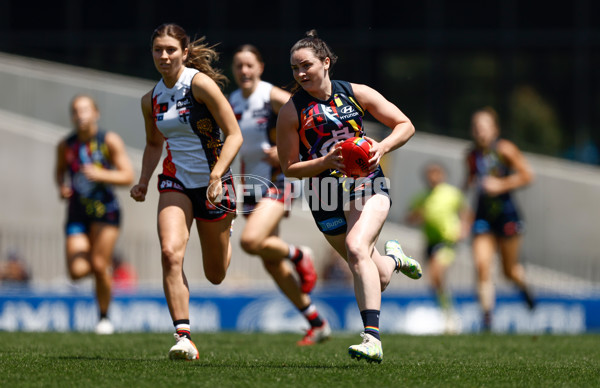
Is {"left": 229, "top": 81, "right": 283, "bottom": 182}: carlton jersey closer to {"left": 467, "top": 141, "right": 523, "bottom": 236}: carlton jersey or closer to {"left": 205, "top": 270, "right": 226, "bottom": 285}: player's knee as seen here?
{"left": 205, "top": 270, "right": 226, "bottom": 285}: player's knee

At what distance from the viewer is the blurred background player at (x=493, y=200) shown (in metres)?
11.3

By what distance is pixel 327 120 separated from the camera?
625cm

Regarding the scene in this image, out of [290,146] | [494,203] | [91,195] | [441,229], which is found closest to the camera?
[290,146]

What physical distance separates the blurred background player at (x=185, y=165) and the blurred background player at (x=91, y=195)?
124 inches

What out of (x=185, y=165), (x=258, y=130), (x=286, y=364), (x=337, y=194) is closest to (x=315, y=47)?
(x=337, y=194)

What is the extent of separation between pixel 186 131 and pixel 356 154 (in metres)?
1.35

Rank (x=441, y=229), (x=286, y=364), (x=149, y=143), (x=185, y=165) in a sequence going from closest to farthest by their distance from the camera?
(x=286, y=364), (x=185, y=165), (x=149, y=143), (x=441, y=229)

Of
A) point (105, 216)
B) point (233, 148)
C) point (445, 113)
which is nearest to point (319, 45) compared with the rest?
point (233, 148)

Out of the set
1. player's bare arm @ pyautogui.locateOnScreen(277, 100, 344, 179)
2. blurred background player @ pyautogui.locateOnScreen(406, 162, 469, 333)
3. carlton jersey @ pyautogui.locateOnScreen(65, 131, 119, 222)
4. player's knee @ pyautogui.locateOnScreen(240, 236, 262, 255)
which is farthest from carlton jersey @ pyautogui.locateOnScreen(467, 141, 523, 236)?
player's bare arm @ pyautogui.locateOnScreen(277, 100, 344, 179)

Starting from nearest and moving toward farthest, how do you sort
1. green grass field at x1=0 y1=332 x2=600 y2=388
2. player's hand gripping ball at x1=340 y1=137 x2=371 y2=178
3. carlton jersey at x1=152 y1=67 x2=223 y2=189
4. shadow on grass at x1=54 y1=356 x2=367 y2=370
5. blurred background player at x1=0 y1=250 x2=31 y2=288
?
green grass field at x1=0 y1=332 x2=600 y2=388 → player's hand gripping ball at x1=340 y1=137 x2=371 y2=178 → shadow on grass at x1=54 y1=356 x2=367 y2=370 → carlton jersey at x1=152 y1=67 x2=223 y2=189 → blurred background player at x1=0 y1=250 x2=31 y2=288

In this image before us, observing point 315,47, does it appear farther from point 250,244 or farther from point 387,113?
point 250,244

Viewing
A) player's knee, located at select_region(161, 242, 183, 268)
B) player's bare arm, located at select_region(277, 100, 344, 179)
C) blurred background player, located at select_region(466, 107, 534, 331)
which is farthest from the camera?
blurred background player, located at select_region(466, 107, 534, 331)

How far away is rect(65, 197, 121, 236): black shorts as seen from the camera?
9.86 meters

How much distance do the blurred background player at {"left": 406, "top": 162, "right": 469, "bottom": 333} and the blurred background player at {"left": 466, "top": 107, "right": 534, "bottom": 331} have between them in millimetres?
1480
